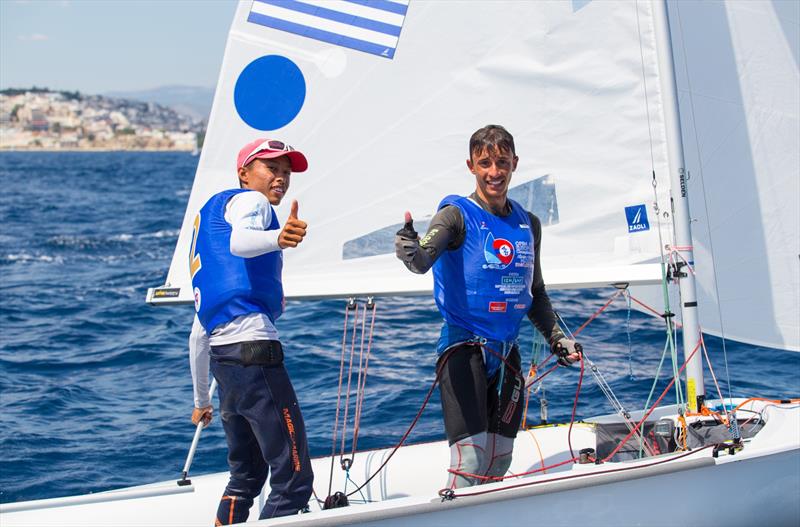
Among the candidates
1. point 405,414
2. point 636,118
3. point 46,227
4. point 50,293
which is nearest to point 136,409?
point 405,414

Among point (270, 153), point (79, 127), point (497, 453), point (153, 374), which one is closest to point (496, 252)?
point (497, 453)

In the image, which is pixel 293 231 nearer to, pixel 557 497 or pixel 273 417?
pixel 273 417

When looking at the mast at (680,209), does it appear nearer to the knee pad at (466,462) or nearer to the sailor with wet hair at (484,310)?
the sailor with wet hair at (484,310)

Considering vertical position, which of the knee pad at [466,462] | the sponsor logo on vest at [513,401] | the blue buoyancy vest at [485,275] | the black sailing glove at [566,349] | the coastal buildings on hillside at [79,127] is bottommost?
the knee pad at [466,462]

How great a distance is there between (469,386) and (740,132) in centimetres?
198

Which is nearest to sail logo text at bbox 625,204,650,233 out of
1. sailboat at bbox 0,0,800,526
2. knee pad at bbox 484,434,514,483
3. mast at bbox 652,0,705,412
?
sailboat at bbox 0,0,800,526

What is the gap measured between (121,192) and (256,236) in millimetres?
25650

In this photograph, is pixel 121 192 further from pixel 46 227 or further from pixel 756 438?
pixel 756 438

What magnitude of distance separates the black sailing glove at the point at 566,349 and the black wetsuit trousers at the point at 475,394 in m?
0.14

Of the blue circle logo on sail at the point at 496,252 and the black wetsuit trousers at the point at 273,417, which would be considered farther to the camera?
the blue circle logo on sail at the point at 496,252

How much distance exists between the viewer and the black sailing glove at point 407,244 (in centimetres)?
296

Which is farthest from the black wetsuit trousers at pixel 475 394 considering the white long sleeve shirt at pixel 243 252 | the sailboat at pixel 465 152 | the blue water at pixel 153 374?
the blue water at pixel 153 374

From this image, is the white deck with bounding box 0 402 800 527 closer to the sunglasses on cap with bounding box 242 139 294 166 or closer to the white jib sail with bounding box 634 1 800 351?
the white jib sail with bounding box 634 1 800 351

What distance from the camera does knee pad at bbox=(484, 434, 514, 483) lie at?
3359 millimetres
